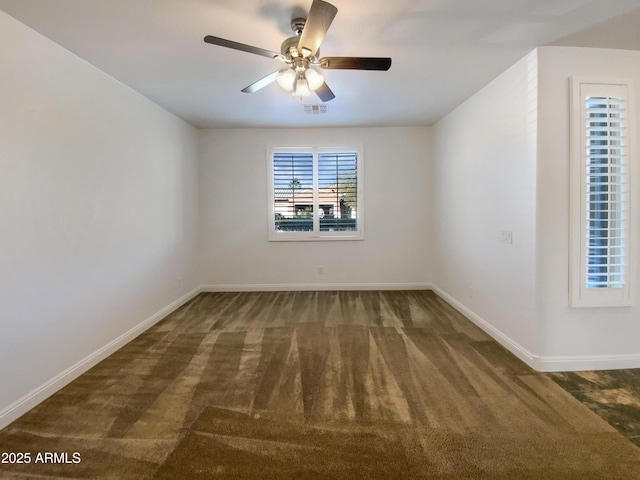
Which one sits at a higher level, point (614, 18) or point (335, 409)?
point (614, 18)

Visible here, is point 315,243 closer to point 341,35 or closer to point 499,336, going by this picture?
point 499,336

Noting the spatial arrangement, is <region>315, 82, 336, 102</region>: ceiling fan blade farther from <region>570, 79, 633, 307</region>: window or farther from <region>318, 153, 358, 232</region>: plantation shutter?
<region>318, 153, 358, 232</region>: plantation shutter

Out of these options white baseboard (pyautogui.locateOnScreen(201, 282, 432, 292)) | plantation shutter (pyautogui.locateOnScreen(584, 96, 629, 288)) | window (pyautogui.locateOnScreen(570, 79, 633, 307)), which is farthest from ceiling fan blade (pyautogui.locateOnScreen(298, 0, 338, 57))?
white baseboard (pyautogui.locateOnScreen(201, 282, 432, 292))

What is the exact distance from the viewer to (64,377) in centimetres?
226

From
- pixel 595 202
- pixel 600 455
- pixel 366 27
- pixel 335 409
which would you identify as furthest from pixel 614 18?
pixel 335 409

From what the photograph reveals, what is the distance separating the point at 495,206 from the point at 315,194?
2638 millimetres

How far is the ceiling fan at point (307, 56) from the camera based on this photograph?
5.54 feet

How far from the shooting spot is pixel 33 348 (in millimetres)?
2041

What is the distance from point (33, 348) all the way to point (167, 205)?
2.12m

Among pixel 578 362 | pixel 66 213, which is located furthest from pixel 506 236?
pixel 66 213

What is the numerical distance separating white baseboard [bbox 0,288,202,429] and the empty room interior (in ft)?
0.06

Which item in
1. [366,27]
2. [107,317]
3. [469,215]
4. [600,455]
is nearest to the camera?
[600,455]

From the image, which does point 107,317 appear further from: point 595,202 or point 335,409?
point 595,202

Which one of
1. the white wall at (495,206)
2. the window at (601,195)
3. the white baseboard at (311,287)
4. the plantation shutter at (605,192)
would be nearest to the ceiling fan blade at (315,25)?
the white wall at (495,206)
